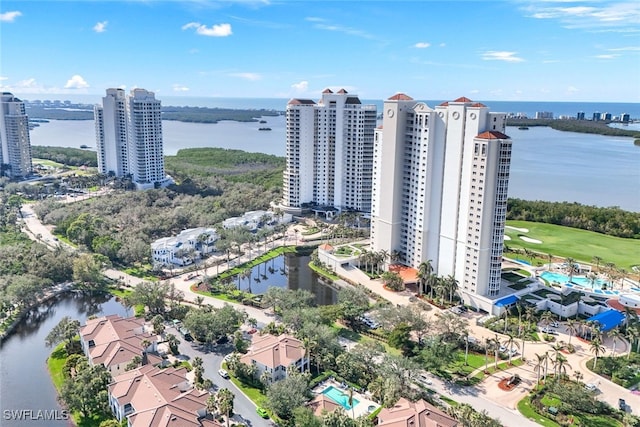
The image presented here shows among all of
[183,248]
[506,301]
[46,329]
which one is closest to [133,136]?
[183,248]

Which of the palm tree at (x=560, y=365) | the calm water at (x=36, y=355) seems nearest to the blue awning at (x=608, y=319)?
the palm tree at (x=560, y=365)

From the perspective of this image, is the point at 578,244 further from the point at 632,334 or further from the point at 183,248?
the point at 183,248

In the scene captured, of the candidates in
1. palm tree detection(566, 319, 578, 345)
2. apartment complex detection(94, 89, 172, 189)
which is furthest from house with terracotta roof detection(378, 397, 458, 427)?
apartment complex detection(94, 89, 172, 189)

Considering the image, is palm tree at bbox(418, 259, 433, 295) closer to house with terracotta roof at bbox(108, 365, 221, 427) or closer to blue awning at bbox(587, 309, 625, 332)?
blue awning at bbox(587, 309, 625, 332)

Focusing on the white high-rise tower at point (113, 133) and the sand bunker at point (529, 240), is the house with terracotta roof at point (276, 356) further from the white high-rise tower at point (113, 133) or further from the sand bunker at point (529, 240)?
the white high-rise tower at point (113, 133)

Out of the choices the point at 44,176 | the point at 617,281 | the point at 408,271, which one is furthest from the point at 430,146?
the point at 44,176

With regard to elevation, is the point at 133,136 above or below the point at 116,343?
above
